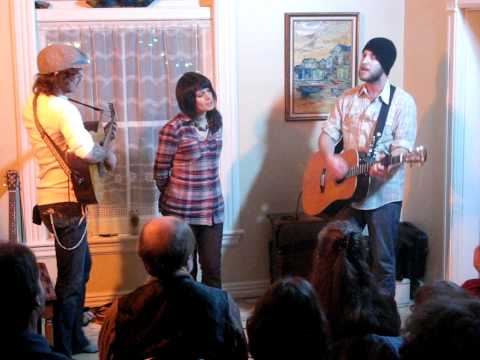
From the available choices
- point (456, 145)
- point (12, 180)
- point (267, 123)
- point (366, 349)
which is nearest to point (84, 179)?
point (12, 180)

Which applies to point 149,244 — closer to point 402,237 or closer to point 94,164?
point 94,164

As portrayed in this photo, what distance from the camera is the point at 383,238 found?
3479 mm

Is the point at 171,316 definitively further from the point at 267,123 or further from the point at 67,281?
the point at 267,123

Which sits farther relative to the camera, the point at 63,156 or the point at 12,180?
the point at 12,180

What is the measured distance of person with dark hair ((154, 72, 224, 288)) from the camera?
11.3ft

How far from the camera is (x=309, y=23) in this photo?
4.16 m

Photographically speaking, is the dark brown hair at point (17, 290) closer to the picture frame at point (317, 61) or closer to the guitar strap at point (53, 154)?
the guitar strap at point (53, 154)

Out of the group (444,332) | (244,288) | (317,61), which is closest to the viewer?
(444,332)

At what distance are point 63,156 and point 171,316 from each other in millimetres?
1353

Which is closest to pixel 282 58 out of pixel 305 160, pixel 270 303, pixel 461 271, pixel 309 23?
pixel 309 23

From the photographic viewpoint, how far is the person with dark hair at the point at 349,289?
1979mm

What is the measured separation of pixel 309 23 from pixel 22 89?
1712mm

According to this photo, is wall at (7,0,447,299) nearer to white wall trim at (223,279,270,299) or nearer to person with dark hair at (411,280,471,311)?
white wall trim at (223,279,270,299)

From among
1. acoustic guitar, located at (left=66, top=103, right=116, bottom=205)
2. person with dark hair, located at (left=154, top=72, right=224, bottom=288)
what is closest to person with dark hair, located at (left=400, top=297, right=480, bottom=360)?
acoustic guitar, located at (left=66, top=103, right=116, bottom=205)
